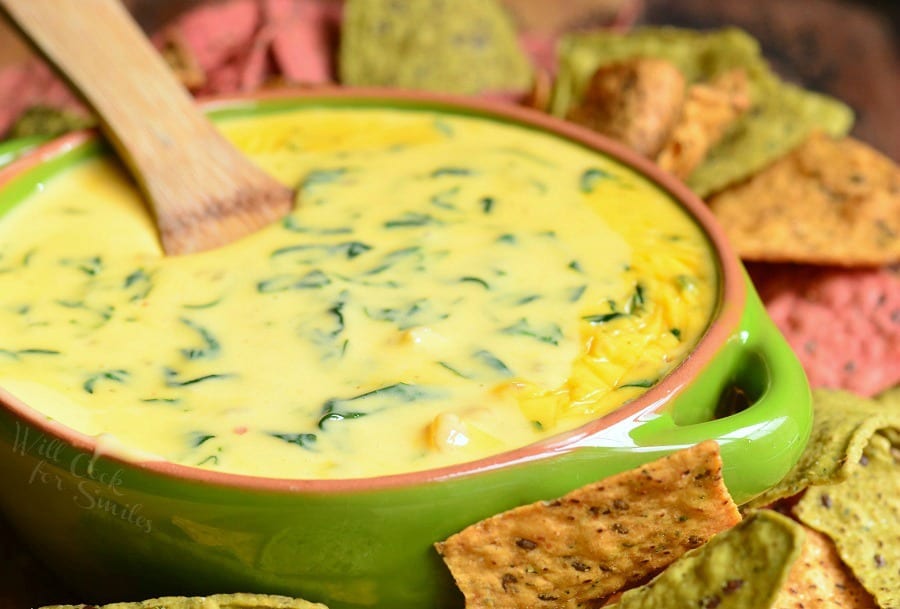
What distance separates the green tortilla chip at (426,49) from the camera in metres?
2.04

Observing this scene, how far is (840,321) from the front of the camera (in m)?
1.71

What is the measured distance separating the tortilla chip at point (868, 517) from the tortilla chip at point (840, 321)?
0.31m

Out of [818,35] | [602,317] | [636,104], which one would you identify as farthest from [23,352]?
[818,35]

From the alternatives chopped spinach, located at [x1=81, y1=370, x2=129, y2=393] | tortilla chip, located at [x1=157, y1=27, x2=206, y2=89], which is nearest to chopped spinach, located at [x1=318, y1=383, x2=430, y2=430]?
chopped spinach, located at [x1=81, y1=370, x2=129, y2=393]

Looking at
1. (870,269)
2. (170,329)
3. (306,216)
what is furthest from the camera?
(870,269)

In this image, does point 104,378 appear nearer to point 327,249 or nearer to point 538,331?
point 327,249

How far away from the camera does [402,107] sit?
1.77 meters

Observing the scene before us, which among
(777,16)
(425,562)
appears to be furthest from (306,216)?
(777,16)

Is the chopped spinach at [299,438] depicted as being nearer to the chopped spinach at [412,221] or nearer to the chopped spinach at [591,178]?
the chopped spinach at [412,221]

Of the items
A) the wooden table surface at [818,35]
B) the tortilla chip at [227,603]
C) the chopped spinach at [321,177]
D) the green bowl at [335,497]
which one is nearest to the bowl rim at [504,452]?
the green bowl at [335,497]

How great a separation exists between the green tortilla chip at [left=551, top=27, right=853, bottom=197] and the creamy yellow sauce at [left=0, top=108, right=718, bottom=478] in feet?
1.19

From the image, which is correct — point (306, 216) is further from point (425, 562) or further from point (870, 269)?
point (870, 269)

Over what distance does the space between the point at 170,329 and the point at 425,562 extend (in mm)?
394

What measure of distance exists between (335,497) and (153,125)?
2.53ft
